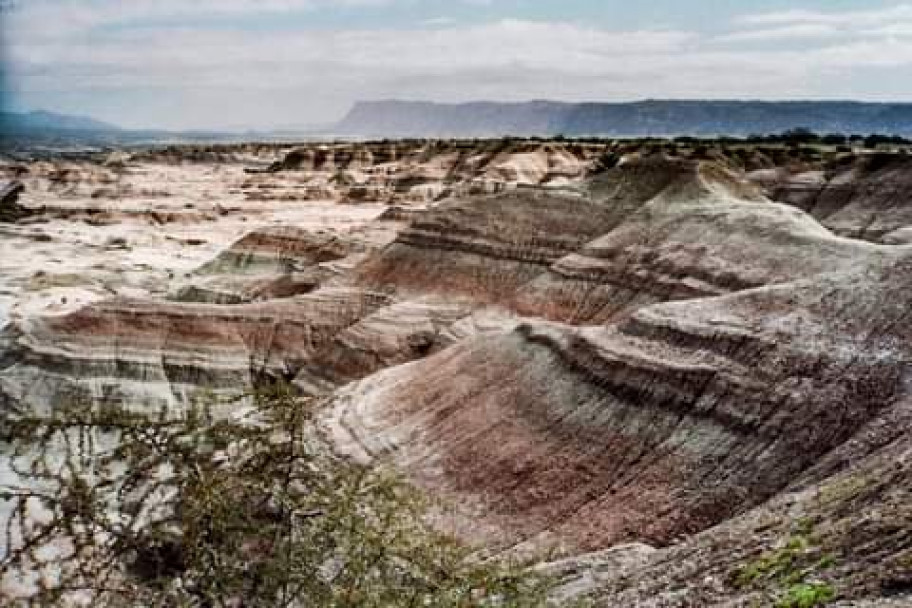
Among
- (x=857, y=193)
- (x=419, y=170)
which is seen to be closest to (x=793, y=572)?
(x=857, y=193)

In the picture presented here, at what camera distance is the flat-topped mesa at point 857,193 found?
5422 cm

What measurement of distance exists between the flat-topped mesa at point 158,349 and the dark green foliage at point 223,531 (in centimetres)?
2498

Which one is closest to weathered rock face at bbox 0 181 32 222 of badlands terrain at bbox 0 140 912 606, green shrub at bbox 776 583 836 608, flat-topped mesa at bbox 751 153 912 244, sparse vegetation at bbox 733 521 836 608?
badlands terrain at bbox 0 140 912 606

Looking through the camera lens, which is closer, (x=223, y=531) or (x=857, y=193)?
(x=223, y=531)

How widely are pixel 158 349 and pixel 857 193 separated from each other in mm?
37006

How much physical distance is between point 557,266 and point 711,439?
17.2 meters

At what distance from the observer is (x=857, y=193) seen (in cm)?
5881

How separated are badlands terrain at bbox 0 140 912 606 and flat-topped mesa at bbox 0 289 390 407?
0.29 ft

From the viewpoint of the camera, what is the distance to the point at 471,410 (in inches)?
1041

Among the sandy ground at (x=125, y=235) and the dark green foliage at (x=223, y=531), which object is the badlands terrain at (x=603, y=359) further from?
the dark green foliage at (x=223, y=531)

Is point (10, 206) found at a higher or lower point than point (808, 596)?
lower

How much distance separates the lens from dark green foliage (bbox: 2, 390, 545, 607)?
10.6 metres

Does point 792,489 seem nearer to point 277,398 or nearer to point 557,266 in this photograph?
point 277,398

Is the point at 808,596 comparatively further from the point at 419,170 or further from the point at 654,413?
the point at 419,170
